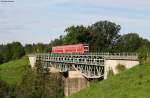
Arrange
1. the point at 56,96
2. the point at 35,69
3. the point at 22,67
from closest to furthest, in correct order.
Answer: the point at 56,96
the point at 35,69
the point at 22,67

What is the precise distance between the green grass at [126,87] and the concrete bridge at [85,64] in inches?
561

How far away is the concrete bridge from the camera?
64688mm

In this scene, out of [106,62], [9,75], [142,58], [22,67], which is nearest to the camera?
[142,58]

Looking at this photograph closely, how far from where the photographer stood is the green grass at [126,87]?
119ft

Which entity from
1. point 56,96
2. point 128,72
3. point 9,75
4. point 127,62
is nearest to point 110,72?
point 127,62

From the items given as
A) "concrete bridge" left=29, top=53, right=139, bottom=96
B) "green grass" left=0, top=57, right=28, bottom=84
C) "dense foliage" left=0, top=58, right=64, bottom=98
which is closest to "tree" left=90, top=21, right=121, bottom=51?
"green grass" left=0, top=57, right=28, bottom=84

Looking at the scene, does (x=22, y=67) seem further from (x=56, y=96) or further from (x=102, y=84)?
(x=102, y=84)

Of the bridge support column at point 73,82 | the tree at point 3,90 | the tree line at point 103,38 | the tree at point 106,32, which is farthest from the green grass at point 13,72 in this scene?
the bridge support column at point 73,82

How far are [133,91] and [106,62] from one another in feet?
104

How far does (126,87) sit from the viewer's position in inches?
1545

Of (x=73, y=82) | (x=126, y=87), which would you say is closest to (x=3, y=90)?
(x=73, y=82)

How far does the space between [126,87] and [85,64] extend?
139 feet

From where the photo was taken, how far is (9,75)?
433 ft

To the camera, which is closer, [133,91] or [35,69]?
[133,91]
